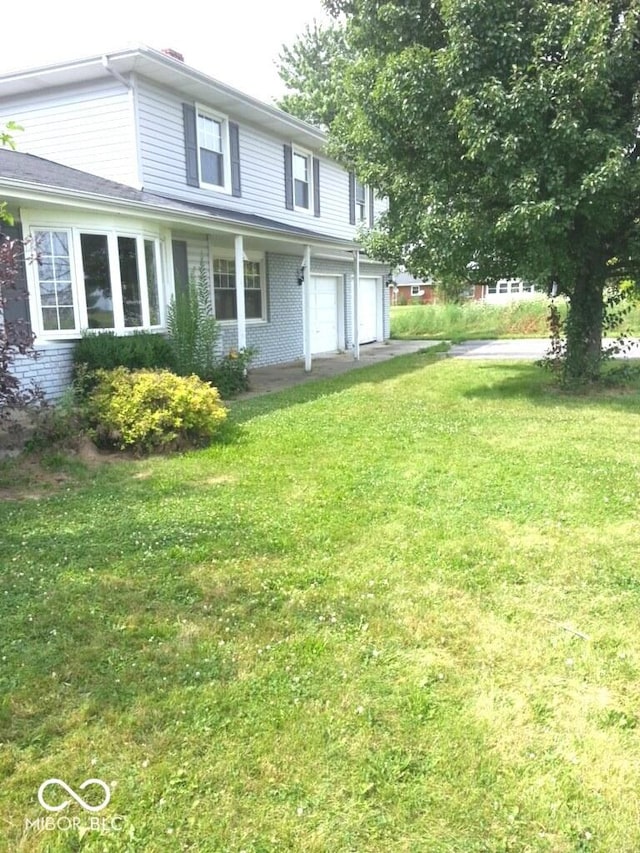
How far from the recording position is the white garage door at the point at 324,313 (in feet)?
54.1

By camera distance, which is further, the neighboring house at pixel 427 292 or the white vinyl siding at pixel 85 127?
the neighboring house at pixel 427 292

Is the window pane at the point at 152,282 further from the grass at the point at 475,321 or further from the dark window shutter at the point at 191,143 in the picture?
the grass at the point at 475,321

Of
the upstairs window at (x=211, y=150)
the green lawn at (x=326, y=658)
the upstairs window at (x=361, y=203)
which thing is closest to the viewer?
the green lawn at (x=326, y=658)

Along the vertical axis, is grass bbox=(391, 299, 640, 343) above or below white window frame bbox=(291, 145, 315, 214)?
below

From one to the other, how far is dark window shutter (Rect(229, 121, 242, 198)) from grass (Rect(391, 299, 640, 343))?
11.9 metres

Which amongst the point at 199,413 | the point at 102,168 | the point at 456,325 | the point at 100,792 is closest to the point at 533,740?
the point at 100,792

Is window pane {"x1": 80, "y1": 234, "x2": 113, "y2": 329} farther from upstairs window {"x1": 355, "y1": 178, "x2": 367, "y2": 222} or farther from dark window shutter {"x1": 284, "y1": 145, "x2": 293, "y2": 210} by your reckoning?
upstairs window {"x1": 355, "y1": 178, "x2": 367, "y2": 222}

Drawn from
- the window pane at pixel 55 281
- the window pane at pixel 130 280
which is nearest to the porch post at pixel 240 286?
the window pane at pixel 130 280

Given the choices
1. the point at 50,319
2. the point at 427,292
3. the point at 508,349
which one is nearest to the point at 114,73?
the point at 50,319

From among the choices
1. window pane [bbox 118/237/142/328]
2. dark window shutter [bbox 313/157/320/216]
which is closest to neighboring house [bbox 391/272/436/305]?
dark window shutter [bbox 313/157/320/216]

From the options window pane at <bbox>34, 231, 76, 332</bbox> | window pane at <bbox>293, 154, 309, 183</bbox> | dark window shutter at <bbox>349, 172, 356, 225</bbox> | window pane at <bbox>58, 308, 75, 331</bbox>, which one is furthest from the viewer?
dark window shutter at <bbox>349, 172, 356, 225</bbox>

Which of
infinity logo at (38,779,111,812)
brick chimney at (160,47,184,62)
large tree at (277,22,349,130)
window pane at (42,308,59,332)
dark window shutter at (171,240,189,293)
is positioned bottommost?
infinity logo at (38,779,111,812)

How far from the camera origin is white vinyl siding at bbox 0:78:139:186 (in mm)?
10617

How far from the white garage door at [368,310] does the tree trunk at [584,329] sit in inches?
389
